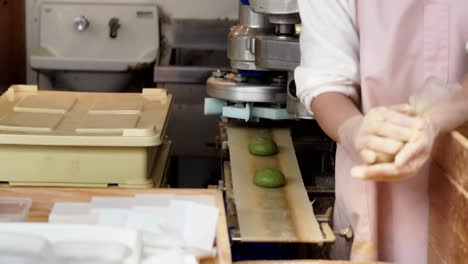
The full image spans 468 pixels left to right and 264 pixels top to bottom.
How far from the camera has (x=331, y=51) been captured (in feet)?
3.90

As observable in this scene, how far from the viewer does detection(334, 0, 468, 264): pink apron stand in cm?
114

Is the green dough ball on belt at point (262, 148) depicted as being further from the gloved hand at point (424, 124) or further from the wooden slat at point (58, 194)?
the gloved hand at point (424, 124)

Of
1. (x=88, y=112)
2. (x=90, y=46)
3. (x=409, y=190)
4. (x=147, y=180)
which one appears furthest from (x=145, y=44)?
(x=409, y=190)

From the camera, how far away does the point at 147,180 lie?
163 cm

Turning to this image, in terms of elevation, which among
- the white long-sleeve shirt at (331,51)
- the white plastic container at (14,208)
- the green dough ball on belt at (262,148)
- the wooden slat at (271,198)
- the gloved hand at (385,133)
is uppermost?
the white long-sleeve shirt at (331,51)

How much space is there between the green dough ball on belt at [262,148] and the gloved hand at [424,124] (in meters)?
Result: 0.71

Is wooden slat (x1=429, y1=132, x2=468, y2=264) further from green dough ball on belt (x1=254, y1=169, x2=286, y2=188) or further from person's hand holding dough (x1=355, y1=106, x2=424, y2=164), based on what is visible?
green dough ball on belt (x1=254, y1=169, x2=286, y2=188)

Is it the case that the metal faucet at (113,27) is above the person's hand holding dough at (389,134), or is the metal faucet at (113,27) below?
below

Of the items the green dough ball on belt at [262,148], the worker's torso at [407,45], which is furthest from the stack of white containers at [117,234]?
the green dough ball on belt at [262,148]

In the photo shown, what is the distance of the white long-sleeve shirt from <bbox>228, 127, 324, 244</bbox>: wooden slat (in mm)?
221

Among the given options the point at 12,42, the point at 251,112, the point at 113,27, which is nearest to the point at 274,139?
the point at 251,112

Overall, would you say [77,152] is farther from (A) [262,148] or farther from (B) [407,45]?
(B) [407,45]

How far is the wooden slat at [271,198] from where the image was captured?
126 centimetres

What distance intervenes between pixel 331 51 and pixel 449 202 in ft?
1.20
